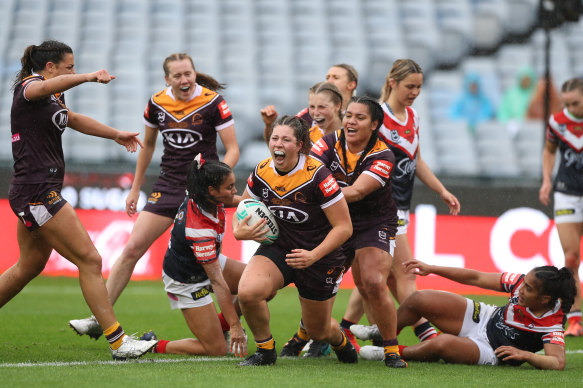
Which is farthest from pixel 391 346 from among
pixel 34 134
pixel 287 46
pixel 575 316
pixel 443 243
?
pixel 287 46

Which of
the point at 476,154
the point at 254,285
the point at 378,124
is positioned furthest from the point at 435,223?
the point at 254,285

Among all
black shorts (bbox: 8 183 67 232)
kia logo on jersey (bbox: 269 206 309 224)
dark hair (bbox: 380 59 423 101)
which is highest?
dark hair (bbox: 380 59 423 101)

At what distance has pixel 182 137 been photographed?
653 centimetres

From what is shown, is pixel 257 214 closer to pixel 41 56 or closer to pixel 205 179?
pixel 205 179

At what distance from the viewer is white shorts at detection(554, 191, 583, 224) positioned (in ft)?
25.2

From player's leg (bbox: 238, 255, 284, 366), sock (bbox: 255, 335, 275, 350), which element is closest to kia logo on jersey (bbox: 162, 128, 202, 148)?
player's leg (bbox: 238, 255, 284, 366)

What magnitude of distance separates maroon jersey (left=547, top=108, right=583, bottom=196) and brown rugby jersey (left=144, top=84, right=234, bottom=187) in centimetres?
324

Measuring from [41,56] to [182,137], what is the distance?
1.42m

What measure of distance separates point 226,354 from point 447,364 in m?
1.52

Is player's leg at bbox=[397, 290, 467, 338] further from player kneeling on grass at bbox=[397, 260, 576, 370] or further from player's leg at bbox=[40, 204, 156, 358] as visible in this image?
player's leg at bbox=[40, 204, 156, 358]

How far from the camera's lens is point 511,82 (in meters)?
15.7

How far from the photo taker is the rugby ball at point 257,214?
5176 millimetres

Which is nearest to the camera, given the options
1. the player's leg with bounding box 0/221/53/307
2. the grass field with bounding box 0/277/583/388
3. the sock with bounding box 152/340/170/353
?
the grass field with bounding box 0/277/583/388

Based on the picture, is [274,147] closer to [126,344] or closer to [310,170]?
[310,170]
